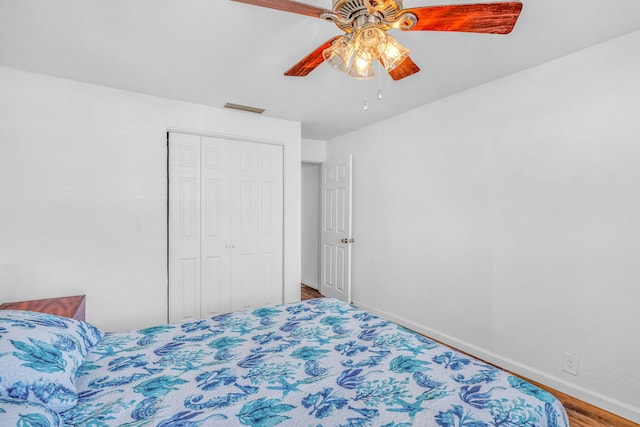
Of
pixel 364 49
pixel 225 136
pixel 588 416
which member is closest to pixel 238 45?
pixel 364 49

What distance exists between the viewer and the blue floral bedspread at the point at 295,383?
1041 mm

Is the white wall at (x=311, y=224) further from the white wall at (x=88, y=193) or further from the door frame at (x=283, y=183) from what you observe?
the white wall at (x=88, y=193)

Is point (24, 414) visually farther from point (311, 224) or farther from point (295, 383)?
point (311, 224)

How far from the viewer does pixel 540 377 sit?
89.0 inches

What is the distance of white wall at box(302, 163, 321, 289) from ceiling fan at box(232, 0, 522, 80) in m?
3.60

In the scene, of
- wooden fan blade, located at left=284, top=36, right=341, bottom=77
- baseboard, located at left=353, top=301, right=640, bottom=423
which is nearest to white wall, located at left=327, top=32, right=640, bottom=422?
baseboard, located at left=353, top=301, right=640, bottom=423

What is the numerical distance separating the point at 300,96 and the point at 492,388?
100 inches

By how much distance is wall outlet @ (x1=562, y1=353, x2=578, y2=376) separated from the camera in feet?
6.86

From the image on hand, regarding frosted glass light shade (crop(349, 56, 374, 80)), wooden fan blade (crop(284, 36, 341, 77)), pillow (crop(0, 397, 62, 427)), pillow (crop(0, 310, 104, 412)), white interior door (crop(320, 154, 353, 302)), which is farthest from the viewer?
white interior door (crop(320, 154, 353, 302))

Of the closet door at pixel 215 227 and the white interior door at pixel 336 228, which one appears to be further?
the white interior door at pixel 336 228

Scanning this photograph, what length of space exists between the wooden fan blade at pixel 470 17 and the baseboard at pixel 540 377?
7.50 feet

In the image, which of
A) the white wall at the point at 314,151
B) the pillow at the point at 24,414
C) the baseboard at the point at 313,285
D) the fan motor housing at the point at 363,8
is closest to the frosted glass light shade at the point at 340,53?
the fan motor housing at the point at 363,8

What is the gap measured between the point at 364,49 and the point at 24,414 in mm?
1689

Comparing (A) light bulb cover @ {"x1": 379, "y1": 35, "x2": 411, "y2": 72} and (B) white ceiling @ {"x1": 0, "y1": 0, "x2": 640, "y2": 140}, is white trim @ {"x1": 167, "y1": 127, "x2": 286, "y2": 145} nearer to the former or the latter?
(B) white ceiling @ {"x1": 0, "y1": 0, "x2": 640, "y2": 140}
